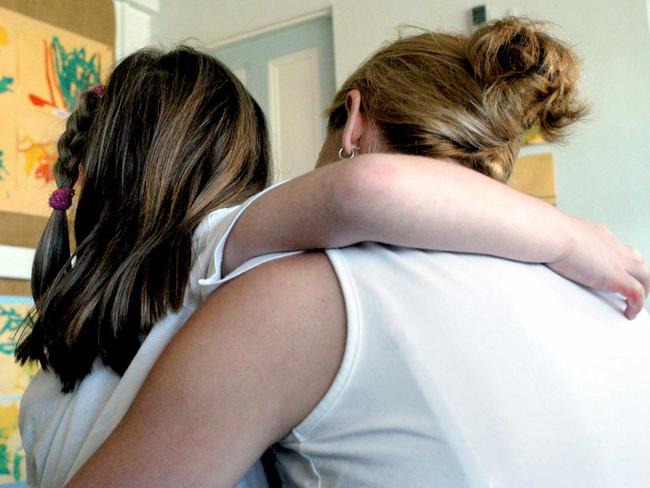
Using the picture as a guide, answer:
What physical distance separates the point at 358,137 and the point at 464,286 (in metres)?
0.32

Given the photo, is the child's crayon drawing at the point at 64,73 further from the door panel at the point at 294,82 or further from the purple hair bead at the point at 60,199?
the purple hair bead at the point at 60,199

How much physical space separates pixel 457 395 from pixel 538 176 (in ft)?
6.38

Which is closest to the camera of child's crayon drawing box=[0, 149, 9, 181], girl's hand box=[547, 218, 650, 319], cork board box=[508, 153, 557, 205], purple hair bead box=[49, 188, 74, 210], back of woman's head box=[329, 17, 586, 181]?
girl's hand box=[547, 218, 650, 319]

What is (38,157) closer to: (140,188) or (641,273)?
(140,188)

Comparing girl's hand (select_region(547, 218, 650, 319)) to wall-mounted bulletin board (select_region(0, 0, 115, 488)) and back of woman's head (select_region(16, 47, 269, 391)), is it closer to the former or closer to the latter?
back of woman's head (select_region(16, 47, 269, 391))

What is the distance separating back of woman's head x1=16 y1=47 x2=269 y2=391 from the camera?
79 cm

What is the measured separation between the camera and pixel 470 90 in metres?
0.87

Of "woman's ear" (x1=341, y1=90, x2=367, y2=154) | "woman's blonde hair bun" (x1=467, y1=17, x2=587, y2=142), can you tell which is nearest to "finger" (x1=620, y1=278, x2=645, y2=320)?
"woman's blonde hair bun" (x1=467, y1=17, x2=587, y2=142)

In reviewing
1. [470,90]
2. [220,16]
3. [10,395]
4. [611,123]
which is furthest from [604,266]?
[220,16]

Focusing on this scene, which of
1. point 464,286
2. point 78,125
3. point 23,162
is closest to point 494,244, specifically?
point 464,286

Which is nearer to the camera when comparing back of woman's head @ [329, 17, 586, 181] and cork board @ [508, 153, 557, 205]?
back of woman's head @ [329, 17, 586, 181]

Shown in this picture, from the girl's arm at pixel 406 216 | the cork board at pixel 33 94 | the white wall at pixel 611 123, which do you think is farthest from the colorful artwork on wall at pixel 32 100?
the girl's arm at pixel 406 216

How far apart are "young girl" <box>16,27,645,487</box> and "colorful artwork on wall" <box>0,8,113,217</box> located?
1.72m

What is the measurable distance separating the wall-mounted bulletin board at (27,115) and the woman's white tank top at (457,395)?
79.0 inches
